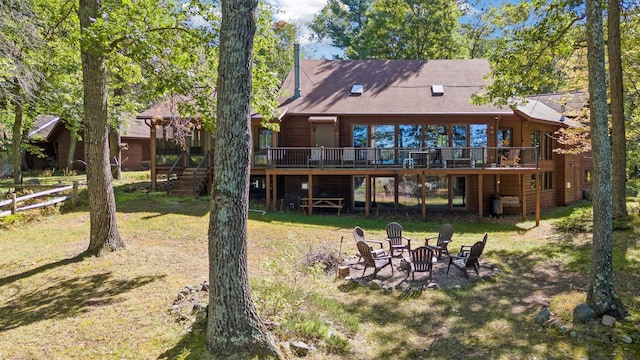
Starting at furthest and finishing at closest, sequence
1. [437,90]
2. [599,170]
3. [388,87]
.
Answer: [388,87]
[437,90]
[599,170]

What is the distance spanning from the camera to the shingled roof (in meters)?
19.2

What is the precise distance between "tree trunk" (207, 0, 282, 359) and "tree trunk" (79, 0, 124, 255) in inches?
205

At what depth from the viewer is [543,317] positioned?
7.15 metres

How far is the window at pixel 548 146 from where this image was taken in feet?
69.8

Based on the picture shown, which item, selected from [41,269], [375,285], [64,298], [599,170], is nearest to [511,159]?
[599,170]

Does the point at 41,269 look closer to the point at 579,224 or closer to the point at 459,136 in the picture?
the point at 579,224

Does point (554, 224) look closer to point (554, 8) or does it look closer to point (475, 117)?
point (475, 117)

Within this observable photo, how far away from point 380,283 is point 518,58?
8920 millimetres

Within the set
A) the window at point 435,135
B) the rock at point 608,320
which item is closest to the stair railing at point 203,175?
the window at point 435,135

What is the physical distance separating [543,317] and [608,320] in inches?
36.3

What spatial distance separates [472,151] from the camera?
17.3m

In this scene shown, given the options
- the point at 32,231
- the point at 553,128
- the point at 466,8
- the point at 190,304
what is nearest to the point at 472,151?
the point at 553,128

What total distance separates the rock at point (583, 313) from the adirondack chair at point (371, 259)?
3887mm

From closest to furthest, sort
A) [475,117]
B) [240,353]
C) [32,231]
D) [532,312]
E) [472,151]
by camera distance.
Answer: [240,353] < [532,312] < [32,231] < [472,151] < [475,117]
